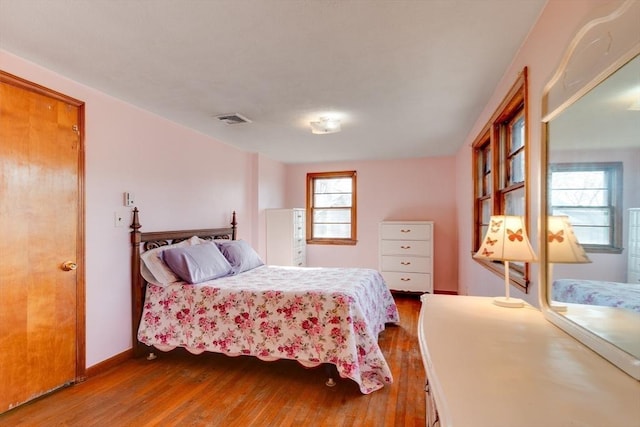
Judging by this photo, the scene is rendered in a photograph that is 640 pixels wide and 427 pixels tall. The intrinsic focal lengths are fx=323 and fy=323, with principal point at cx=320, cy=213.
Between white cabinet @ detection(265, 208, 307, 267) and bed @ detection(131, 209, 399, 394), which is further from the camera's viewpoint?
white cabinet @ detection(265, 208, 307, 267)

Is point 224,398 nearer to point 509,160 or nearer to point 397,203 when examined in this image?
point 509,160

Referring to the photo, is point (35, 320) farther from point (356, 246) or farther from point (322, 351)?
point (356, 246)

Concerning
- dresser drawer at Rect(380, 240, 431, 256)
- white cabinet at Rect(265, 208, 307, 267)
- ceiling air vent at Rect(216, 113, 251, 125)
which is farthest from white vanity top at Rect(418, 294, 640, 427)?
white cabinet at Rect(265, 208, 307, 267)

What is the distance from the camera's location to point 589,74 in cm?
104

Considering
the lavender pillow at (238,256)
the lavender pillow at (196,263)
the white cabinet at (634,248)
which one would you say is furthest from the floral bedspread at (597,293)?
the lavender pillow at (238,256)

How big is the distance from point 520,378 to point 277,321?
1.90 m

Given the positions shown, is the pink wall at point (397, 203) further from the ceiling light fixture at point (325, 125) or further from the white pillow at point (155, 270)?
the white pillow at point (155, 270)

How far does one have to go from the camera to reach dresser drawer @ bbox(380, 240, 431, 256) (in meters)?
4.82

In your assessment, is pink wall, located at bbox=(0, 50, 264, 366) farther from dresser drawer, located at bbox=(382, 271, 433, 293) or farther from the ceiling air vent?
dresser drawer, located at bbox=(382, 271, 433, 293)

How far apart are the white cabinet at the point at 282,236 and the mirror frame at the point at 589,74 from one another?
3.90 m

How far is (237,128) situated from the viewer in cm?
A: 353

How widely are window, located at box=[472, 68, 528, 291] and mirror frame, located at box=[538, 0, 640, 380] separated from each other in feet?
1.49

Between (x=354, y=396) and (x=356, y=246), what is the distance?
3.46 m

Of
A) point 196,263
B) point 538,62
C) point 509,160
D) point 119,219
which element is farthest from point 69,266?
point 509,160
